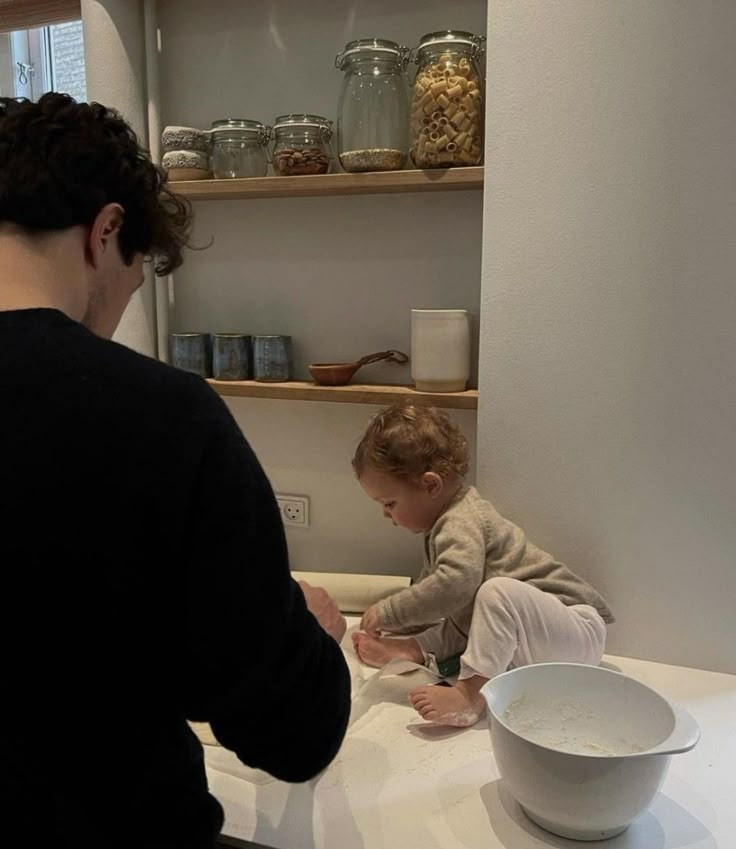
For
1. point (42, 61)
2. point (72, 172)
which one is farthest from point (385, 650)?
point (42, 61)

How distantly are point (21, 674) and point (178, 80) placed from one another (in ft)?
4.48

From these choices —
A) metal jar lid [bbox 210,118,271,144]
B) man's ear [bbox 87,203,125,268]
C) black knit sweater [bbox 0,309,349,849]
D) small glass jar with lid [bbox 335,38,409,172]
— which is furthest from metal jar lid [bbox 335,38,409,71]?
black knit sweater [bbox 0,309,349,849]

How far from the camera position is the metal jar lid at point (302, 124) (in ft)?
4.65

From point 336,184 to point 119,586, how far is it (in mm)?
952

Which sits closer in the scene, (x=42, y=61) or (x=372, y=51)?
(x=372, y=51)

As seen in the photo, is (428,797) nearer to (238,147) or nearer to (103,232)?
(103,232)

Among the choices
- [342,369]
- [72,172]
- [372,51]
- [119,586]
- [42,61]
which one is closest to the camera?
[119,586]

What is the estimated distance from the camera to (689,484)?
48.3 inches

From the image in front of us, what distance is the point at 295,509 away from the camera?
5.41 feet

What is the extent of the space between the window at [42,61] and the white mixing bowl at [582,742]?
1792 millimetres

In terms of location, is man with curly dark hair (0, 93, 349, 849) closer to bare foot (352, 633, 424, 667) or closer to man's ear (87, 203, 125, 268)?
man's ear (87, 203, 125, 268)

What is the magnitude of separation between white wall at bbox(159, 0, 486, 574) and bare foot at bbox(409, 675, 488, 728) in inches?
16.4

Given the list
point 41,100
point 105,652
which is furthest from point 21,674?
point 41,100

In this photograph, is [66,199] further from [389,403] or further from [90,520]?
[389,403]
